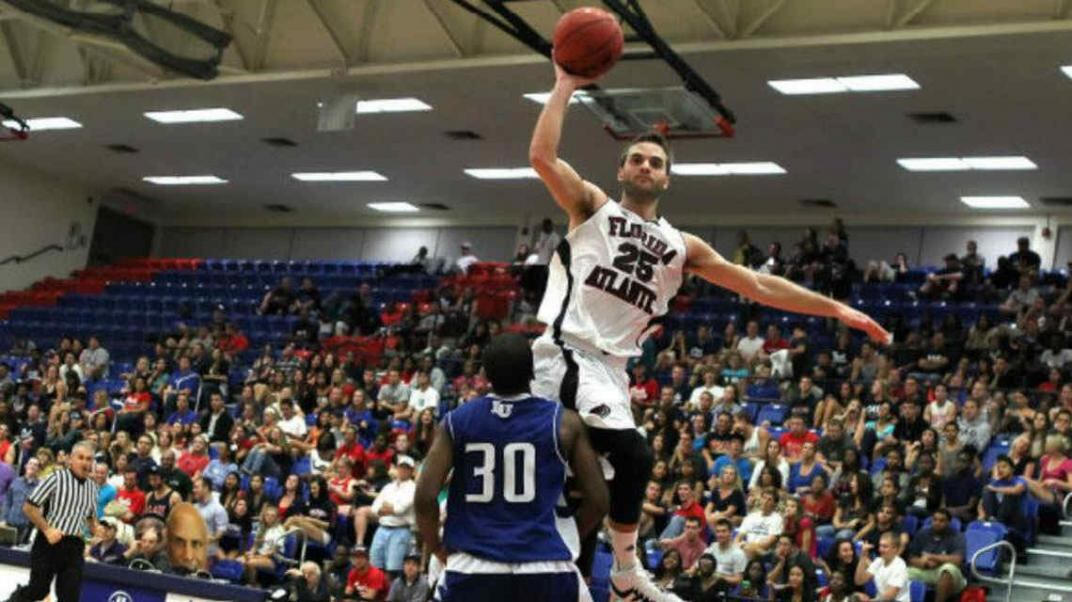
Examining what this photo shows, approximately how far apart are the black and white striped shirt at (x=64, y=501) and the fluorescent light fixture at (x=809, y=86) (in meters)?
12.0

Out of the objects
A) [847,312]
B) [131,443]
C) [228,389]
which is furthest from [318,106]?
[847,312]

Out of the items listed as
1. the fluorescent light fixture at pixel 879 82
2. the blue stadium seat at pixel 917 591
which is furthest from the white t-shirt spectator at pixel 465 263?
the blue stadium seat at pixel 917 591

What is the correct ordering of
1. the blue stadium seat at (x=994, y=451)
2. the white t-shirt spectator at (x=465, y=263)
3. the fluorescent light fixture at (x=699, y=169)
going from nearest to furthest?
1. the blue stadium seat at (x=994, y=451)
2. the fluorescent light fixture at (x=699, y=169)
3. the white t-shirt spectator at (x=465, y=263)

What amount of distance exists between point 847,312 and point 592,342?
109 cm

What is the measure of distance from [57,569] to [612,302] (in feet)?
28.6

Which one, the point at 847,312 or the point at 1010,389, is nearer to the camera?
the point at 847,312

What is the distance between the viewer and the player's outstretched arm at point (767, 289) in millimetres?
5969

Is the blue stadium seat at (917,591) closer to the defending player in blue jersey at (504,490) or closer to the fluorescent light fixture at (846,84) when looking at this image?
the fluorescent light fixture at (846,84)

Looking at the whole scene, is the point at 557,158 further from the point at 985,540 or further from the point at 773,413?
the point at 773,413

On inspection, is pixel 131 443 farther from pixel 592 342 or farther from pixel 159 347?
pixel 592 342

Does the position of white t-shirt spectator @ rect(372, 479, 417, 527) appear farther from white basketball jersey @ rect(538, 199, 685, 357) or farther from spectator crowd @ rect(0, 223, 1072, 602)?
white basketball jersey @ rect(538, 199, 685, 357)

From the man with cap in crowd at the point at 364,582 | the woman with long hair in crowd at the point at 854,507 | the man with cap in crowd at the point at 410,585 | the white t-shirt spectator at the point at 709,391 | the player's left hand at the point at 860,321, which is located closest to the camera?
the player's left hand at the point at 860,321

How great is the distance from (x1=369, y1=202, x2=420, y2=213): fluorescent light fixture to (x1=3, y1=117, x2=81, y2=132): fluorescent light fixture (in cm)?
731

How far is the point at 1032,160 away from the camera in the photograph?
2397 cm
